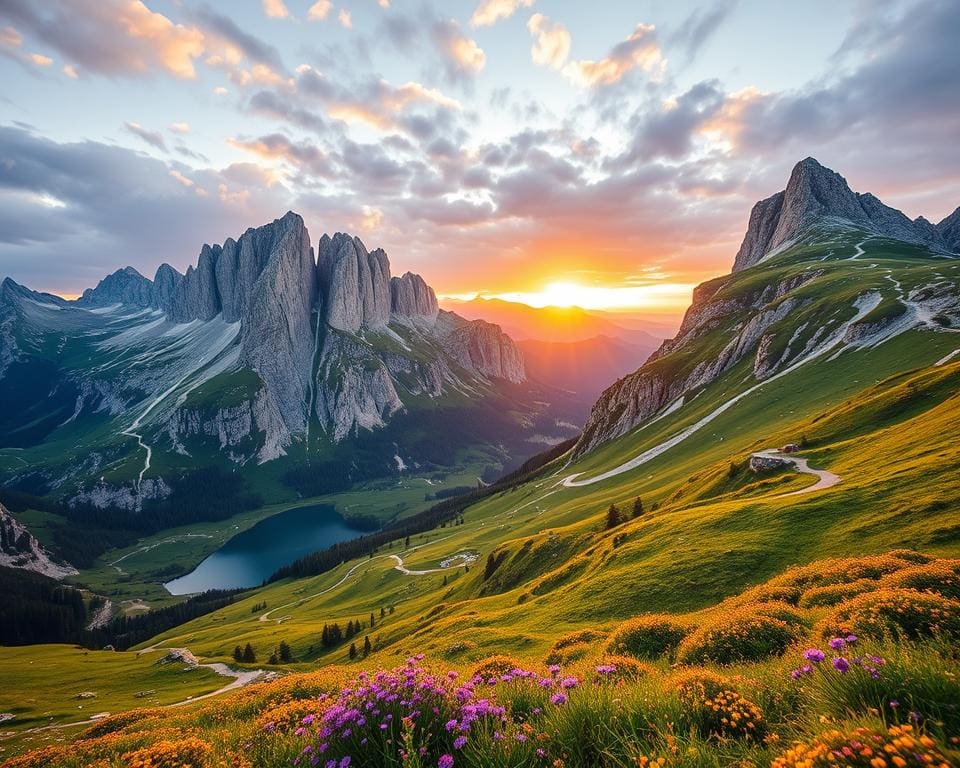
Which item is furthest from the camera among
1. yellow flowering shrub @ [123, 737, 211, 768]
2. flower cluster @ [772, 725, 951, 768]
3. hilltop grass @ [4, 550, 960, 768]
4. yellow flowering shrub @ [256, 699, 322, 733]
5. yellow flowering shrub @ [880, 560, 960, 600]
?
yellow flowering shrub @ [880, 560, 960, 600]

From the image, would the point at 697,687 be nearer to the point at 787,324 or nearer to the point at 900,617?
the point at 900,617

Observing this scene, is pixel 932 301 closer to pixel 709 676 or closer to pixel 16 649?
pixel 709 676

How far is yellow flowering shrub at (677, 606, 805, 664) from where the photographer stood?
44.9 feet

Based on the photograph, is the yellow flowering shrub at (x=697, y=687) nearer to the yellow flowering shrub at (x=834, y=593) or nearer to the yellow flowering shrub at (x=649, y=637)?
the yellow flowering shrub at (x=649, y=637)

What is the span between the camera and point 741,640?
14102 millimetres

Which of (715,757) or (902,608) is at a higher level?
(715,757)

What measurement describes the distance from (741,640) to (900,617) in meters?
4.61

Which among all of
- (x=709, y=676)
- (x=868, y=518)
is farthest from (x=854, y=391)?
(x=709, y=676)

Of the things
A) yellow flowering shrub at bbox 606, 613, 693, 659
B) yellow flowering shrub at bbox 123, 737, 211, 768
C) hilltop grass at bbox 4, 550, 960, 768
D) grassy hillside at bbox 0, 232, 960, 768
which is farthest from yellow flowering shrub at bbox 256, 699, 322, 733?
yellow flowering shrub at bbox 606, 613, 693, 659

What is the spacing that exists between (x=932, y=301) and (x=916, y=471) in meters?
95.2

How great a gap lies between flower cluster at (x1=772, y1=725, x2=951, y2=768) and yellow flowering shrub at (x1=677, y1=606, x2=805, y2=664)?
10697 mm

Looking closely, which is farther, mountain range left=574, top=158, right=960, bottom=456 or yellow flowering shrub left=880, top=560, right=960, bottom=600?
mountain range left=574, top=158, right=960, bottom=456

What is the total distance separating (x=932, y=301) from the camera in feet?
314

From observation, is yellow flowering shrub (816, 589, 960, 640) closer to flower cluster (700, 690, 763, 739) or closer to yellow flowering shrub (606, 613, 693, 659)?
flower cluster (700, 690, 763, 739)
